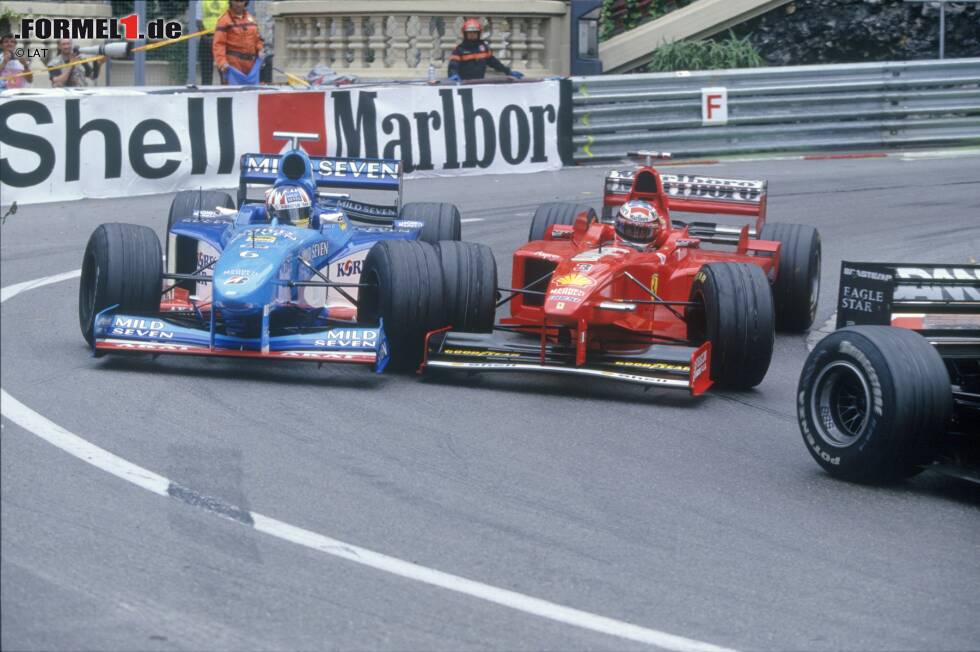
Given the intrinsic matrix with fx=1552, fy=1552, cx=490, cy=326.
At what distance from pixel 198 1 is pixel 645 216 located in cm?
1433

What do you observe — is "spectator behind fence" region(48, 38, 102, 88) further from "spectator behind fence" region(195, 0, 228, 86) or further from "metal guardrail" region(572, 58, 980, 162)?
"metal guardrail" region(572, 58, 980, 162)

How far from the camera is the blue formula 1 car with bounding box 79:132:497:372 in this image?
8938 millimetres

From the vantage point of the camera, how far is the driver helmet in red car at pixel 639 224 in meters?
10.1

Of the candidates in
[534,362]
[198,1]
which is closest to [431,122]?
[198,1]

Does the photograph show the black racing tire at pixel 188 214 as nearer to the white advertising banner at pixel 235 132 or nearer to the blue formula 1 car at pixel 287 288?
the blue formula 1 car at pixel 287 288

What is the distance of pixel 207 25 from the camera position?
23328mm

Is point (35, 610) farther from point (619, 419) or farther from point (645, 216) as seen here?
point (645, 216)

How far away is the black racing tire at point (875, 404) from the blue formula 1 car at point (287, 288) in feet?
8.62

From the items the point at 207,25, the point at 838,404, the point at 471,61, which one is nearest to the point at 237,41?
the point at 471,61

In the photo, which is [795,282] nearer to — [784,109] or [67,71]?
[784,109]

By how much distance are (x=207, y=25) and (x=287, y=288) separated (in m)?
14.7

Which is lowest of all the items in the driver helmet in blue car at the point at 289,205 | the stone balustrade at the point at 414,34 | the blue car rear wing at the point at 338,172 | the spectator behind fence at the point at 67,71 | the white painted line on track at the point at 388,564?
the white painted line on track at the point at 388,564

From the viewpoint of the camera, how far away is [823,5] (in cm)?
2634

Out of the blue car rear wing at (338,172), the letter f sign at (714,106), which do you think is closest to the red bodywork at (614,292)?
the blue car rear wing at (338,172)
